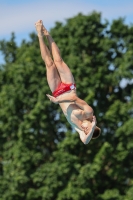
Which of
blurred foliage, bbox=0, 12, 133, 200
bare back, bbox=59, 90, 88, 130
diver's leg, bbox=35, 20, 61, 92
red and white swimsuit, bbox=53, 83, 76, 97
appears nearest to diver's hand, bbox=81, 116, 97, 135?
bare back, bbox=59, 90, 88, 130

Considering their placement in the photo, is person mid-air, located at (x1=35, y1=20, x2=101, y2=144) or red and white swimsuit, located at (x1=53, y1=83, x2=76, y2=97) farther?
red and white swimsuit, located at (x1=53, y1=83, x2=76, y2=97)

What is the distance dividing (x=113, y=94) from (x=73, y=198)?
16.2 feet

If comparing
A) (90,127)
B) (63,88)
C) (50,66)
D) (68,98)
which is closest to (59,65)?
(50,66)

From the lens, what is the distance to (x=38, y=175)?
30.6 m

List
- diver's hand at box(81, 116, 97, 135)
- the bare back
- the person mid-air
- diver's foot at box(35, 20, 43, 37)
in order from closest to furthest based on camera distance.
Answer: diver's hand at box(81, 116, 97, 135), the person mid-air, the bare back, diver's foot at box(35, 20, 43, 37)

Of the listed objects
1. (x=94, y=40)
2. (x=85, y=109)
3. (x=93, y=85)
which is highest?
(x=94, y=40)

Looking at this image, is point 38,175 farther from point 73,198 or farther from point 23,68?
point 23,68

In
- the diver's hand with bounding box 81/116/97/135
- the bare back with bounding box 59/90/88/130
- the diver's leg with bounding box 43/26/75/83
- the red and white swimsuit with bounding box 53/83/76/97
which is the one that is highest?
the diver's leg with bounding box 43/26/75/83

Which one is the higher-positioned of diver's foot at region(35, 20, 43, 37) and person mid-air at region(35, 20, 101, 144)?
diver's foot at region(35, 20, 43, 37)

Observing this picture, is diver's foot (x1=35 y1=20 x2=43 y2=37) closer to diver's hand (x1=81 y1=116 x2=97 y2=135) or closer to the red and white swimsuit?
the red and white swimsuit

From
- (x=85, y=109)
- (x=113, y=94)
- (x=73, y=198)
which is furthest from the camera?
(x=113, y=94)

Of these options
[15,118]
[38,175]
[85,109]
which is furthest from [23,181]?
[85,109]

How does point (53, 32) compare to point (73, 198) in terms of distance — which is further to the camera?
point (53, 32)

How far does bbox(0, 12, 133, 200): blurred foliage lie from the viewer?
3020 centimetres
